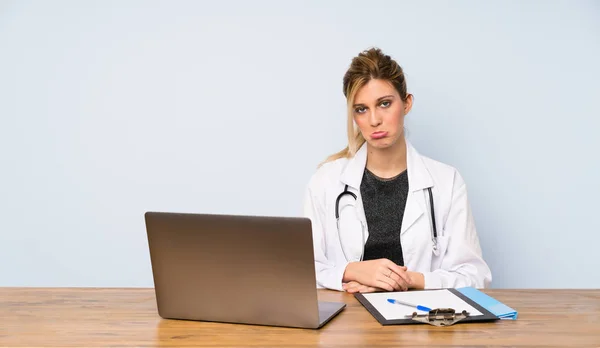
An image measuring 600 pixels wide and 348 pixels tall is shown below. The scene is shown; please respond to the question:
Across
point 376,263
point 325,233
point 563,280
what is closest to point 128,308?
point 376,263

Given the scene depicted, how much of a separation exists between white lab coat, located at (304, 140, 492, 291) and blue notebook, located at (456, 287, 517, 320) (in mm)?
558

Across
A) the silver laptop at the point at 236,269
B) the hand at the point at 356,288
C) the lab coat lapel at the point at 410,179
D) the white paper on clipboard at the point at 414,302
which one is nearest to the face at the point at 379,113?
the lab coat lapel at the point at 410,179

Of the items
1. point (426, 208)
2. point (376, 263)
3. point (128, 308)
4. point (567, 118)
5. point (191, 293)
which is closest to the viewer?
point (191, 293)

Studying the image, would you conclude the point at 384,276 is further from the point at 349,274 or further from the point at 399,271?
the point at 349,274

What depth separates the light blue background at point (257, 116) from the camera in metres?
3.45

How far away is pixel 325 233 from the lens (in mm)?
2938

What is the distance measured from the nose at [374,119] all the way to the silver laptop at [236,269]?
109 centimetres

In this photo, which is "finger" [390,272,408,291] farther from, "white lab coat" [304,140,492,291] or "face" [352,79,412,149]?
"face" [352,79,412,149]

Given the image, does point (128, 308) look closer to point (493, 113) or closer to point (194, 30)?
point (194, 30)

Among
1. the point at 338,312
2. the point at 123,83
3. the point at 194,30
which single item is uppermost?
the point at 194,30

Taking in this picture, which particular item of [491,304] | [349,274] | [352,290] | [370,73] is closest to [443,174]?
[370,73]

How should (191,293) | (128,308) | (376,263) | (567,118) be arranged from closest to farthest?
1. (191,293)
2. (128,308)
3. (376,263)
4. (567,118)

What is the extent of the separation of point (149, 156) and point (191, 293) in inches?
74.9

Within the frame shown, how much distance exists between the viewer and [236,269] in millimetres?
1779
